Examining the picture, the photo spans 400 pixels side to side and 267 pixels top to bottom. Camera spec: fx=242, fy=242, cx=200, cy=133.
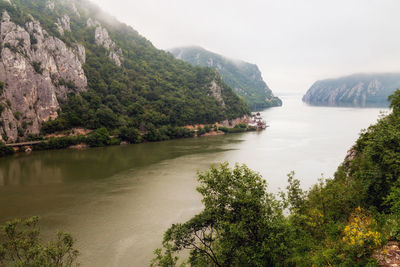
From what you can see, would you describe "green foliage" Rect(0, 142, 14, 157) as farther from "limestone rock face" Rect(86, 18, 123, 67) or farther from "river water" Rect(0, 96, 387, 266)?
"limestone rock face" Rect(86, 18, 123, 67)

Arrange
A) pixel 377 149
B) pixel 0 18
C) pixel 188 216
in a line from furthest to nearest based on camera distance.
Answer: pixel 0 18 < pixel 188 216 < pixel 377 149

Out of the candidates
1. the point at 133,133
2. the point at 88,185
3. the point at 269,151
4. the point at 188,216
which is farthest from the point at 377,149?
the point at 133,133

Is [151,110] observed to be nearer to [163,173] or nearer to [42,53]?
[42,53]

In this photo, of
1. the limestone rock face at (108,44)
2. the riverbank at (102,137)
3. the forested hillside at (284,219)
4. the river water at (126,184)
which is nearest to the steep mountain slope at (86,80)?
the limestone rock face at (108,44)

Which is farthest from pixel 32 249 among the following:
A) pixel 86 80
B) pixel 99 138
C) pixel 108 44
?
pixel 108 44

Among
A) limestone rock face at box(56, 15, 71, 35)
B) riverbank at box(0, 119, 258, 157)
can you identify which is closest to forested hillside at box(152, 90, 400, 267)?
riverbank at box(0, 119, 258, 157)

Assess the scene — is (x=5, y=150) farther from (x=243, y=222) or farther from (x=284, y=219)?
(x=284, y=219)
